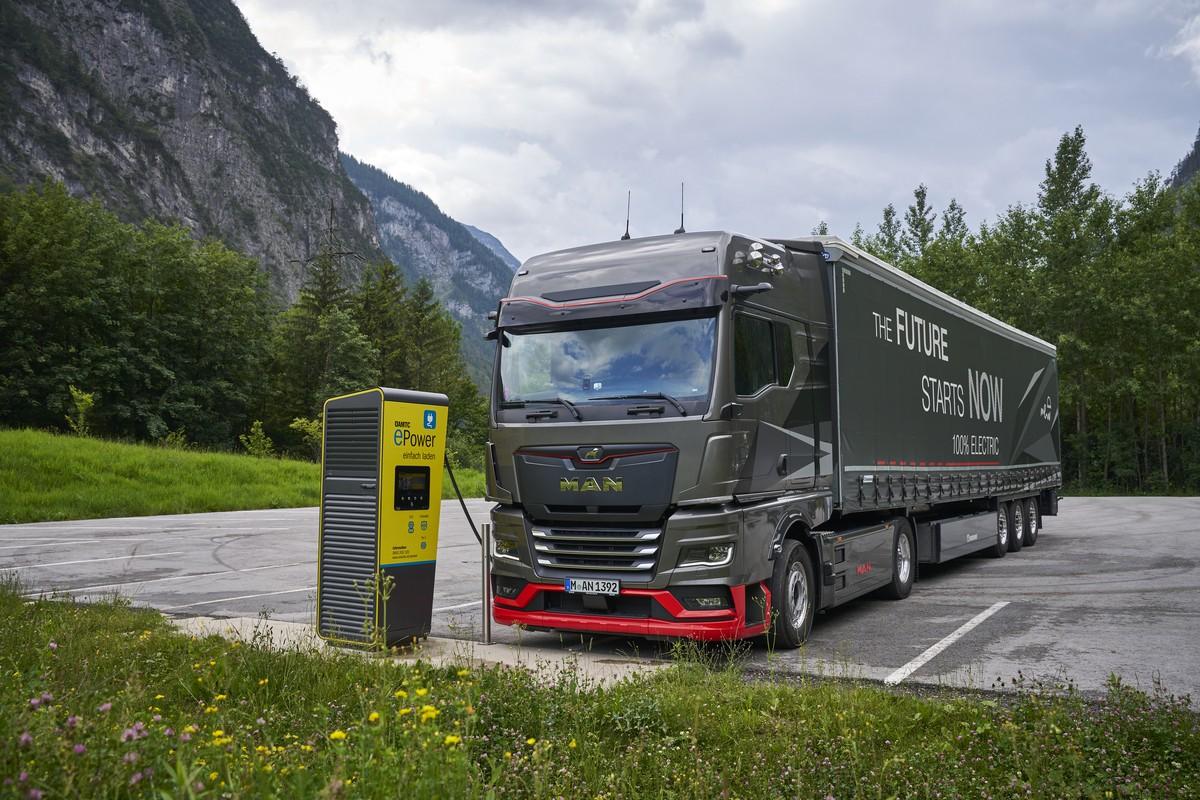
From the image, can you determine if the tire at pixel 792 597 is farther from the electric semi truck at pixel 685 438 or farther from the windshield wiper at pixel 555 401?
the windshield wiper at pixel 555 401

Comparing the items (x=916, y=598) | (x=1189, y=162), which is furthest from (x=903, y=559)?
(x=1189, y=162)

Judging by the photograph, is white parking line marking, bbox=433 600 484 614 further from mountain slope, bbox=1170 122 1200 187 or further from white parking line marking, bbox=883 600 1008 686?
mountain slope, bbox=1170 122 1200 187

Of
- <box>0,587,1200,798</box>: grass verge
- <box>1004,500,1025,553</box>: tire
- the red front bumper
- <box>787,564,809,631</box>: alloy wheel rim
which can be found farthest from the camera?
<box>1004,500,1025,553</box>: tire

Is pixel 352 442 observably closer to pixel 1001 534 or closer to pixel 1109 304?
pixel 1001 534

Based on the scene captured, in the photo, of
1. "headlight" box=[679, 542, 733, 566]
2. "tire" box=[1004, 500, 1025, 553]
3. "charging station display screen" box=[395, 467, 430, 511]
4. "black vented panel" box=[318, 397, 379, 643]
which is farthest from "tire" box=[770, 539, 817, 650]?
"tire" box=[1004, 500, 1025, 553]

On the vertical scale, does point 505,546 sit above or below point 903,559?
above

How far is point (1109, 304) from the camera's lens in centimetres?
4378

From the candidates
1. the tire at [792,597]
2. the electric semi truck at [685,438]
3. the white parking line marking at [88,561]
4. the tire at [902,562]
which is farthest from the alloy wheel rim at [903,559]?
the white parking line marking at [88,561]

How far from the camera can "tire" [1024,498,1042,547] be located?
A: 1756cm

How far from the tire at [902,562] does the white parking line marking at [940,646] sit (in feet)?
3.25

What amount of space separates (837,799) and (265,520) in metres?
20.8

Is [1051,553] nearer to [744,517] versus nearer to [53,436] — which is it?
[744,517]

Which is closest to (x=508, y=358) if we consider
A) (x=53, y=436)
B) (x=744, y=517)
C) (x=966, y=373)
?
(x=744, y=517)

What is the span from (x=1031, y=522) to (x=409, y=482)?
46.0ft
